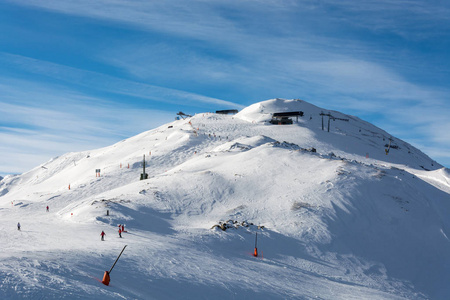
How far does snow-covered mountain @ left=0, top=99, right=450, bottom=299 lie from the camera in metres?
22.2

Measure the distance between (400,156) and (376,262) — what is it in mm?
→ 66807

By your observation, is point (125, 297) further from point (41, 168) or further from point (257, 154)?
point (41, 168)

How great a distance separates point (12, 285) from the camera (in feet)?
54.3

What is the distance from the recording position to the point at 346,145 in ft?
305

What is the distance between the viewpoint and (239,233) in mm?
37344

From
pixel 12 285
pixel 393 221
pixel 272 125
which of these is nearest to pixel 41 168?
pixel 272 125

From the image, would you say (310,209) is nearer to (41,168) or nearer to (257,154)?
(257,154)

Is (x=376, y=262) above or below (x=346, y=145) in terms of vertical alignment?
below

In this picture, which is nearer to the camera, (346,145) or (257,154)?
(257,154)

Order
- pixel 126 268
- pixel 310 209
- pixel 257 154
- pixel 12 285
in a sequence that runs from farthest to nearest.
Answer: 1. pixel 257 154
2. pixel 310 209
3. pixel 126 268
4. pixel 12 285

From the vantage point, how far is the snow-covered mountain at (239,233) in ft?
72.9

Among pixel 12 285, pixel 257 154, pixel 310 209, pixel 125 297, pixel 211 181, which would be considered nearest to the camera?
pixel 12 285

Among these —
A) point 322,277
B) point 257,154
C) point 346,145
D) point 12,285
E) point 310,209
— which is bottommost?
point 322,277

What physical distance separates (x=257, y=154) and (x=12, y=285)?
4621cm
